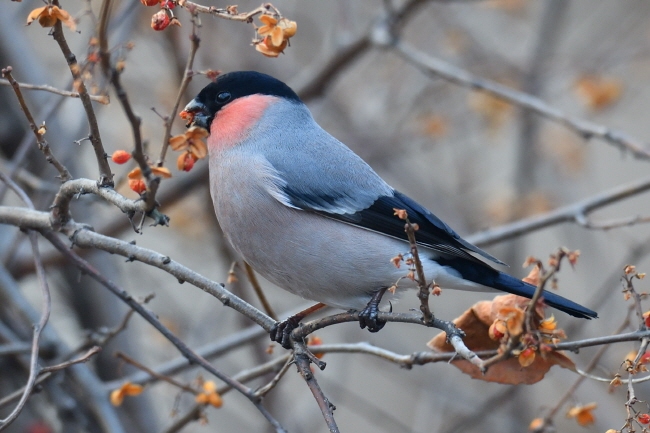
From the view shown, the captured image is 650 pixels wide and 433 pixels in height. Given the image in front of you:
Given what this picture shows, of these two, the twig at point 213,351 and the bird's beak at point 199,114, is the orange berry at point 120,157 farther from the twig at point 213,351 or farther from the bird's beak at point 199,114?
the twig at point 213,351

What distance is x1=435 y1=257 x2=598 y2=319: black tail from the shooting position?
7.54 feet

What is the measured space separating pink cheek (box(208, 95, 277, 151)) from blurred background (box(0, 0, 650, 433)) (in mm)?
716

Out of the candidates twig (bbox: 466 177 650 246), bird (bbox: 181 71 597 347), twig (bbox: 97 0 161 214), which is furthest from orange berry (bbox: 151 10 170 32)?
twig (bbox: 466 177 650 246)

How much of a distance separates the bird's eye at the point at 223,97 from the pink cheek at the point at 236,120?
3cm

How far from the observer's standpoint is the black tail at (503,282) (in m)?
2.30

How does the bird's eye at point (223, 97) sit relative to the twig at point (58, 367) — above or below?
above

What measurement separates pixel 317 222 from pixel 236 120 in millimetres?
582

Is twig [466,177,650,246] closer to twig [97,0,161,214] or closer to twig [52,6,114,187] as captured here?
twig [52,6,114,187]

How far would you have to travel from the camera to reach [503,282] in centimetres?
247

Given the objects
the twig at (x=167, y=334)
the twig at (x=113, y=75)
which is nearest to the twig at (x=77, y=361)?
the twig at (x=167, y=334)

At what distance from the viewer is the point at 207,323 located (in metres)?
4.57

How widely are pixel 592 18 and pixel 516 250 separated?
3751 millimetres

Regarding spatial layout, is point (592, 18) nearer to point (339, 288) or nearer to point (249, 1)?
point (249, 1)

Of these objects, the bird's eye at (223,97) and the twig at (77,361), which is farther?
the bird's eye at (223,97)
